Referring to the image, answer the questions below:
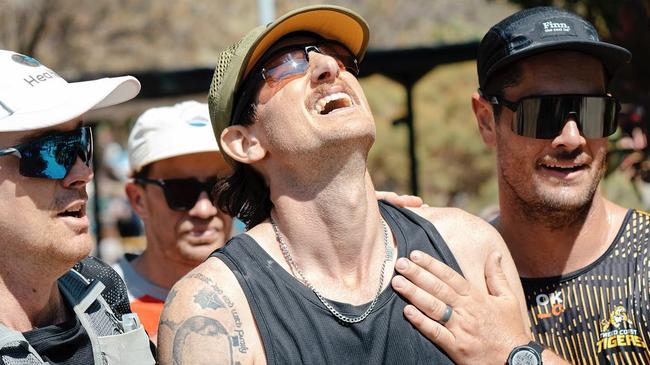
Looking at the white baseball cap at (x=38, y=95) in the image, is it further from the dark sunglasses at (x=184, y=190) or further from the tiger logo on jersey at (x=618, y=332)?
the tiger logo on jersey at (x=618, y=332)

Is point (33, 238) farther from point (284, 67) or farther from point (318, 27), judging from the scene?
point (318, 27)

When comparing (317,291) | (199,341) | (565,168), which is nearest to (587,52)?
(565,168)

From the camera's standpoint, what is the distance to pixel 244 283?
9.24ft

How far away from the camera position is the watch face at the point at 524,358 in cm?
288

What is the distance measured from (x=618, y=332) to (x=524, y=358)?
1.54 feet

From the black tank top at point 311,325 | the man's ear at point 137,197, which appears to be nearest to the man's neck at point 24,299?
the black tank top at point 311,325

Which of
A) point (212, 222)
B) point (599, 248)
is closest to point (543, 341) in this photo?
point (599, 248)

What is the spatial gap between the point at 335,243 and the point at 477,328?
52 cm

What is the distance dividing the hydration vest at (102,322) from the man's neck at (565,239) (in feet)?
4.78

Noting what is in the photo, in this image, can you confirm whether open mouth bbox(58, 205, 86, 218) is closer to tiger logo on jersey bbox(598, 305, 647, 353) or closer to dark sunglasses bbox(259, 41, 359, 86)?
dark sunglasses bbox(259, 41, 359, 86)

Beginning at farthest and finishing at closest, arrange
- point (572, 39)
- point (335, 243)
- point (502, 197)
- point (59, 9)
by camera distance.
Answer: point (59, 9)
point (502, 197)
point (572, 39)
point (335, 243)

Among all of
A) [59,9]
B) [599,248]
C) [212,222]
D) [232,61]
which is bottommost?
[59,9]

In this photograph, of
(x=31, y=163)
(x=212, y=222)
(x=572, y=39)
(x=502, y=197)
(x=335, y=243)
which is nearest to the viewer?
(x=31, y=163)

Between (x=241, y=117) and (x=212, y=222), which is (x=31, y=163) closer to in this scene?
(x=241, y=117)
